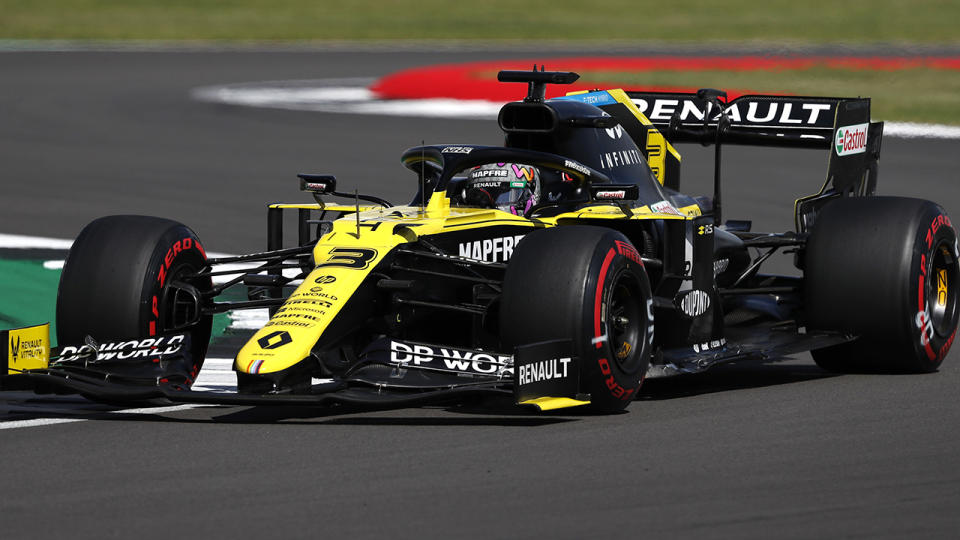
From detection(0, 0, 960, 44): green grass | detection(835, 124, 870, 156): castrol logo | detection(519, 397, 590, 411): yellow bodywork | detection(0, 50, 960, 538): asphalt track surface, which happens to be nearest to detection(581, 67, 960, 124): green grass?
detection(835, 124, 870, 156): castrol logo

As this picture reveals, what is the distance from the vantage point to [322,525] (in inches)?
247

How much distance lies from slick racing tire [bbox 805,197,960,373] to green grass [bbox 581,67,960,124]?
15.6m

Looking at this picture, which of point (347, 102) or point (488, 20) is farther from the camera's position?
point (488, 20)

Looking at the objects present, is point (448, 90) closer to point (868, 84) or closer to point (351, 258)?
point (868, 84)

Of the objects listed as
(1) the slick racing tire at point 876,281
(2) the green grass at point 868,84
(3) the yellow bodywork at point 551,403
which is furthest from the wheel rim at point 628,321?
(2) the green grass at point 868,84

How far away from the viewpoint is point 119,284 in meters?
8.76

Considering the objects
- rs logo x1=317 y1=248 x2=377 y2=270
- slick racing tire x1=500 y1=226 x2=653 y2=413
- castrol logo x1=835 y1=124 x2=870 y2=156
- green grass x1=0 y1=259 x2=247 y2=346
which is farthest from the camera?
green grass x1=0 y1=259 x2=247 y2=346

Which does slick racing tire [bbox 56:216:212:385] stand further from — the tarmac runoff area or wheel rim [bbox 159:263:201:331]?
the tarmac runoff area

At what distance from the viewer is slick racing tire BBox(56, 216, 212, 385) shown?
28.7 feet

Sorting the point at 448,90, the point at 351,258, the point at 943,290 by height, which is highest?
the point at 448,90

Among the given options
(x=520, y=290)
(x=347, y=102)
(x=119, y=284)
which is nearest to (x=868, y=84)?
(x=347, y=102)

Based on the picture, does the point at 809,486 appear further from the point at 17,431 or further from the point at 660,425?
the point at 17,431

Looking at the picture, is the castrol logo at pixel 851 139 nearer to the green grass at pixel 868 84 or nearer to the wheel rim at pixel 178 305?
the wheel rim at pixel 178 305

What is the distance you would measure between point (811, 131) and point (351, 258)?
402cm
